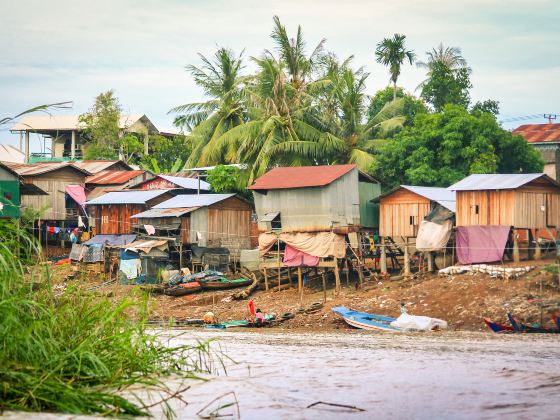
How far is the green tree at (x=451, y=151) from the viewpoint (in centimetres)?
3131

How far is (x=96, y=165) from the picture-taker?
44594 mm

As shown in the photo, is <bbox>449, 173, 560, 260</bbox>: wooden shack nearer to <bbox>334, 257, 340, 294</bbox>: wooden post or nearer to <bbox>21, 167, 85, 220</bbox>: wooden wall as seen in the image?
<bbox>334, 257, 340, 294</bbox>: wooden post

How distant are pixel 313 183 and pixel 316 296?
4.28 meters

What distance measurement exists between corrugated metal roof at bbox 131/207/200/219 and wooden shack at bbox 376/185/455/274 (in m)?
8.48

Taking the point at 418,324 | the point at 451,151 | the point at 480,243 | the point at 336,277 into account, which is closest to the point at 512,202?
the point at 480,243

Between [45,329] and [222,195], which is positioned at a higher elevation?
[222,195]

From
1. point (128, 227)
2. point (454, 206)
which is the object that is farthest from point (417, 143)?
point (128, 227)

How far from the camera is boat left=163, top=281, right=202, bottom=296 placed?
31.1 m

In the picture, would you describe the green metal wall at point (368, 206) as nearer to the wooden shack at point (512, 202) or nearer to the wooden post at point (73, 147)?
the wooden shack at point (512, 202)

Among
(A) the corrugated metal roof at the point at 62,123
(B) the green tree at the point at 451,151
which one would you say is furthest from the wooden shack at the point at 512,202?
(A) the corrugated metal roof at the point at 62,123

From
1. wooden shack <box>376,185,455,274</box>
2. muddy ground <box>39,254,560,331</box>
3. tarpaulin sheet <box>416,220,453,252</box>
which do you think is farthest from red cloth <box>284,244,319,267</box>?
tarpaulin sheet <box>416,220,453,252</box>

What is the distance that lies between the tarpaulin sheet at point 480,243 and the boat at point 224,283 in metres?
9.01

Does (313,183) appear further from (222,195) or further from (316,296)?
(222,195)

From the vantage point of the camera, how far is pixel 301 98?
118 feet
